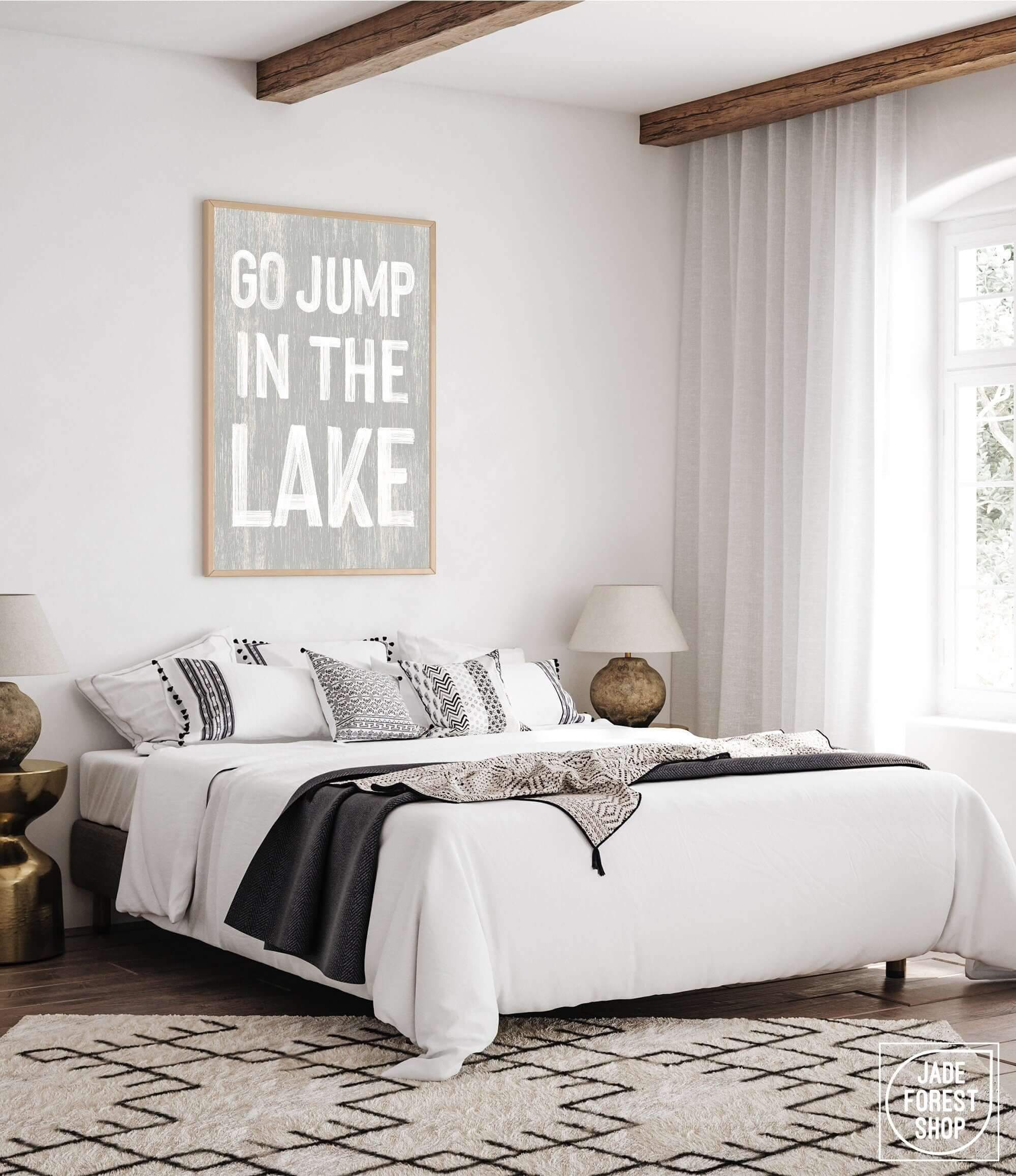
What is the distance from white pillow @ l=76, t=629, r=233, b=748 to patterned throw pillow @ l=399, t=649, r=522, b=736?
26.8 inches

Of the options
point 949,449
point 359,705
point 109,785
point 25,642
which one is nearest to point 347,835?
point 359,705

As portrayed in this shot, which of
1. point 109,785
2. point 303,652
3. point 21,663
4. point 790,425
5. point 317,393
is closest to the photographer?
point 21,663

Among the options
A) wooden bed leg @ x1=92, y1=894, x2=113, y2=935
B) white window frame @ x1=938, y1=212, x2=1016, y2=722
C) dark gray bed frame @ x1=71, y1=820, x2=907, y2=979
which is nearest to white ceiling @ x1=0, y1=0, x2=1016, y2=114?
white window frame @ x1=938, y1=212, x2=1016, y2=722

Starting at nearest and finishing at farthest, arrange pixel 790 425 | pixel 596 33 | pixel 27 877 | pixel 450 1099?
1. pixel 450 1099
2. pixel 27 877
3. pixel 596 33
4. pixel 790 425

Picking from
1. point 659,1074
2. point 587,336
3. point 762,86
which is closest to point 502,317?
point 587,336

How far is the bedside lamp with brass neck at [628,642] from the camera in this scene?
5852 millimetres

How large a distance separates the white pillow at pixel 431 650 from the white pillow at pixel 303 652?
64 millimetres

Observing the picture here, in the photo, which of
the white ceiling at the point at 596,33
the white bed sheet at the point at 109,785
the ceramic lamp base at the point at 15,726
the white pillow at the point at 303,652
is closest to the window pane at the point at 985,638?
the white ceiling at the point at 596,33

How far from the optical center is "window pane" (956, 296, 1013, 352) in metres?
5.58

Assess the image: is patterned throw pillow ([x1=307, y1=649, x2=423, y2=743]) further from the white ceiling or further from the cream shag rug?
the white ceiling

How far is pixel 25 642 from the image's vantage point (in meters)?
4.57

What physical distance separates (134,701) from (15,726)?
17.9 inches

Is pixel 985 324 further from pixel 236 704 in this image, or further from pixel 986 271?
pixel 236 704

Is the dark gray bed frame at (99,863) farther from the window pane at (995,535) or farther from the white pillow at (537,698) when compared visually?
the window pane at (995,535)
